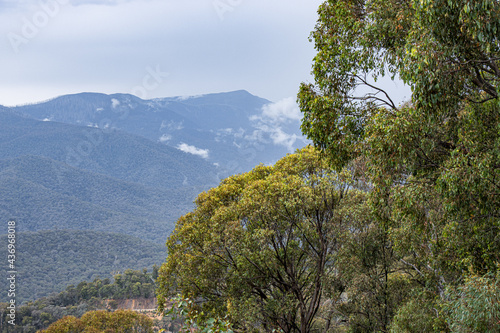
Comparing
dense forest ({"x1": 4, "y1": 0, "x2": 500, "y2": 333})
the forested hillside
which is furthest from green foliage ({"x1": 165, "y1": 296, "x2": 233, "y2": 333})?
the forested hillside

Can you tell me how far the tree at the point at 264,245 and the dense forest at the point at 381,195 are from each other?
0.19ft

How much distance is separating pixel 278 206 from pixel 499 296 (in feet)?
27.7

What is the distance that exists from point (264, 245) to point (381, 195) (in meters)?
6.64

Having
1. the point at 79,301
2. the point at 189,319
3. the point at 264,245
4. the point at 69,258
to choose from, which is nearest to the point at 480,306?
the point at 189,319

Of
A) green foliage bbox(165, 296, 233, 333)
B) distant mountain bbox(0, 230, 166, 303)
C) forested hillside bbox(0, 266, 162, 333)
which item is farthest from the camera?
distant mountain bbox(0, 230, 166, 303)

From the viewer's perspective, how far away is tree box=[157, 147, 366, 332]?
13.4m

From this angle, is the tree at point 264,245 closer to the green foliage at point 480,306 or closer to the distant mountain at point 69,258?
the green foliage at point 480,306

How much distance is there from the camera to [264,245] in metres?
13.5

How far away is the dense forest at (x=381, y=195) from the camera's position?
18.8 ft

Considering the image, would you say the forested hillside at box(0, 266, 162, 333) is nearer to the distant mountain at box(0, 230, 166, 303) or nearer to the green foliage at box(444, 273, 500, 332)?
the distant mountain at box(0, 230, 166, 303)

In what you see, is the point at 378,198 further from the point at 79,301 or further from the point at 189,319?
the point at 79,301

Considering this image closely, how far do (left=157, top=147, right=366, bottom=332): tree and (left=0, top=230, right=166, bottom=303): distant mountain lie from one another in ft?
297

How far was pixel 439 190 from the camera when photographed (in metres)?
6.23

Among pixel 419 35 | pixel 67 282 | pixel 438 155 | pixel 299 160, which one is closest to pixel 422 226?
pixel 438 155
